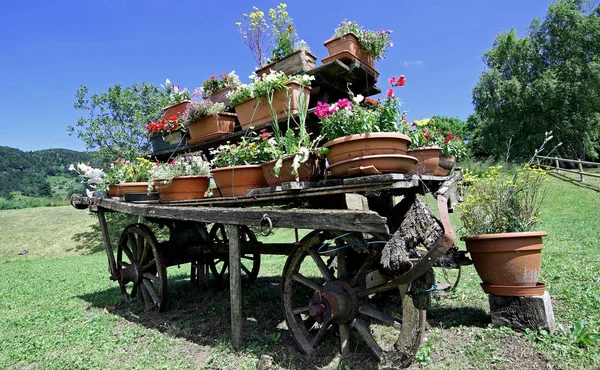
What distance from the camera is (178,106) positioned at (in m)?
5.46

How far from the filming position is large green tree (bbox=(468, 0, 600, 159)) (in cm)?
2392

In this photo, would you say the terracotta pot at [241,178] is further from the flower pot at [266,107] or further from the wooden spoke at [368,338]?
the wooden spoke at [368,338]

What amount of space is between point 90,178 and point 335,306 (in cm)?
490

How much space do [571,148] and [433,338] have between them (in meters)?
30.3

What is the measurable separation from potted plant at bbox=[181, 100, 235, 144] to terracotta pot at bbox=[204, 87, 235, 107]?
340 mm

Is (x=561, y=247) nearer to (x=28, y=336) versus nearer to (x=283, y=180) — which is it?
(x=283, y=180)

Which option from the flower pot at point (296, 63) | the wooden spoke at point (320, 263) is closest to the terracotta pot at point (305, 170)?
the wooden spoke at point (320, 263)

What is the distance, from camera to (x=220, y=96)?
532 cm

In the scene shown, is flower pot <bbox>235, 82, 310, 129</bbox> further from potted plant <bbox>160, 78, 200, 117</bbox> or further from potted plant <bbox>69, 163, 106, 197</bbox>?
potted plant <bbox>69, 163, 106, 197</bbox>

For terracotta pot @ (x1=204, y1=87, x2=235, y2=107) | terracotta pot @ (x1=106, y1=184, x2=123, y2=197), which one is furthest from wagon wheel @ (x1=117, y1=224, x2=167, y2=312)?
terracotta pot @ (x1=204, y1=87, x2=235, y2=107)

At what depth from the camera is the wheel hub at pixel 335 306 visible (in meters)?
3.03

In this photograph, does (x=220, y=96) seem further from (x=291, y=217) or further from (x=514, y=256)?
(x=514, y=256)

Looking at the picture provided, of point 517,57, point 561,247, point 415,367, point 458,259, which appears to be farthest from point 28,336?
point 517,57

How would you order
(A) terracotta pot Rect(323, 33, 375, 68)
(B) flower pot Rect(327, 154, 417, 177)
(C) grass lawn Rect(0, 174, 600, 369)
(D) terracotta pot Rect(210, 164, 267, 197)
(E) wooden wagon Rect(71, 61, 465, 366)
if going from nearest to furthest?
(E) wooden wagon Rect(71, 61, 465, 366), (B) flower pot Rect(327, 154, 417, 177), (C) grass lawn Rect(0, 174, 600, 369), (D) terracotta pot Rect(210, 164, 267, 197), (A) terracotta pot Rect(323, 33, 375, 68)
